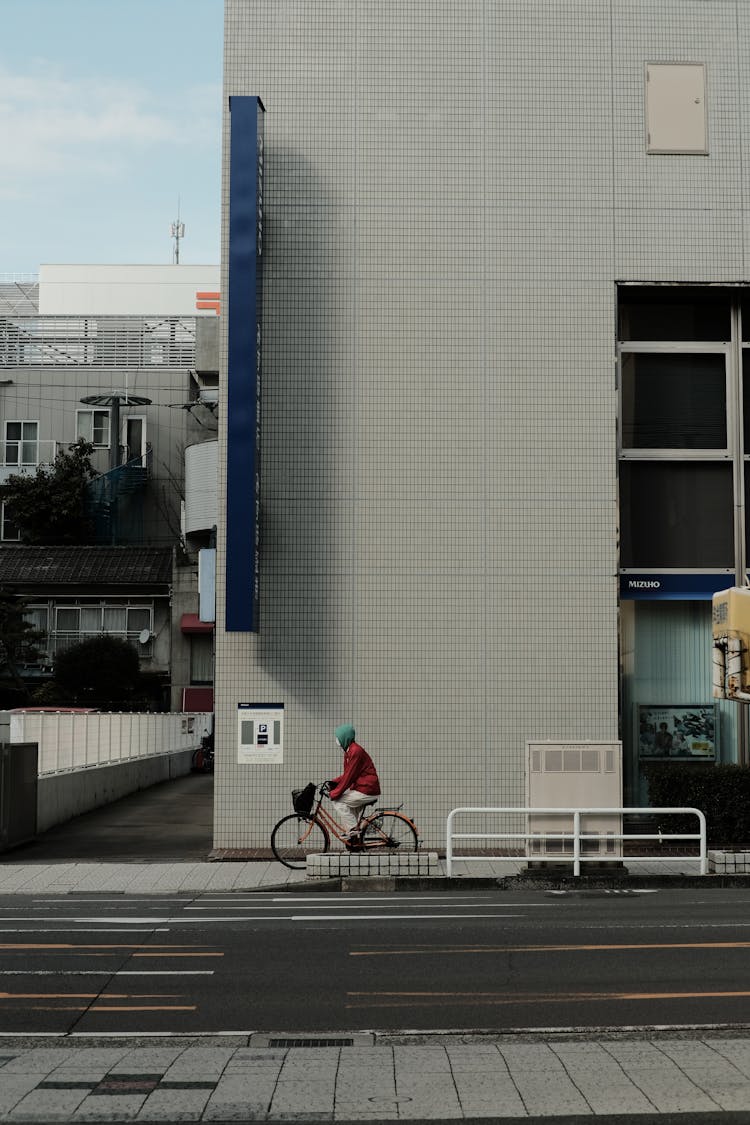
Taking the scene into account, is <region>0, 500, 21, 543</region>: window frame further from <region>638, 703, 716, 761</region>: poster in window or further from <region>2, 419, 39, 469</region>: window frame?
<region>638, 703, 716, 761</region>: poster in window

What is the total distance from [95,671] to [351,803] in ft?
140

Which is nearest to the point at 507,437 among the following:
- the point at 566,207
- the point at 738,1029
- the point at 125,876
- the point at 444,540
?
the point at 444,540

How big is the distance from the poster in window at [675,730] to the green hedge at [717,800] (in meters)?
1.09

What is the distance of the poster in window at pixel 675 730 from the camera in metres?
21.0

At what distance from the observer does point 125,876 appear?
1728cm

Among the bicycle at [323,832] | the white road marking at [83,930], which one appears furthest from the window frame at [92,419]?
the white road marking at [83,930]

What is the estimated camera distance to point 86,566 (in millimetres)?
63094

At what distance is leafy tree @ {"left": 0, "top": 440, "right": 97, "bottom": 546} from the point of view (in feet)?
212

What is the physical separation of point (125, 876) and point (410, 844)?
165 inches

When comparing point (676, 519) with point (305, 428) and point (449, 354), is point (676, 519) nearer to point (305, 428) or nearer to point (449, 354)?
point (449, 354)

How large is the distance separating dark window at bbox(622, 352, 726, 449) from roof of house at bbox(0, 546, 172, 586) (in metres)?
43.4

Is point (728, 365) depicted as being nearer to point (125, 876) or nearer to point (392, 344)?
point (392, 344)

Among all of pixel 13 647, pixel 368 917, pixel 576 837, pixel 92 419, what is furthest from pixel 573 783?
pixel 92 419

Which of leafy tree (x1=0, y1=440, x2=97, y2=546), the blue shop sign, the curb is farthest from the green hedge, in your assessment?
leafy tree (x1=0, y1=440, x2=97, y2=546)
